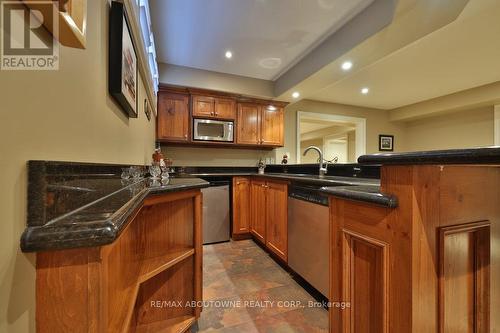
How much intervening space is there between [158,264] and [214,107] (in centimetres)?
262

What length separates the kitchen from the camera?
41 centimetres

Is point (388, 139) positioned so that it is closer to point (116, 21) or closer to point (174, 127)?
point (174, 127)

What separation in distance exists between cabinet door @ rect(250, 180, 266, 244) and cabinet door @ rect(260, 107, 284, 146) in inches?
36.9

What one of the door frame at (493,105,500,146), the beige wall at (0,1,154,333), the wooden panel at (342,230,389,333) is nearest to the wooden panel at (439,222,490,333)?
the wooden panel at (342,230,389,333)

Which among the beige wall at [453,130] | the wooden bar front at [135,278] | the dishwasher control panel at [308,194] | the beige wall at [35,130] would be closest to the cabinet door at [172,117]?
the dishwasher control panel at [308,194]

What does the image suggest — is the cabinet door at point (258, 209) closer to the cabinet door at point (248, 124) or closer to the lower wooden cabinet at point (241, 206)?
the lower wooden cabinet at point (241, 206)

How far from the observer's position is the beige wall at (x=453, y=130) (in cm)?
384

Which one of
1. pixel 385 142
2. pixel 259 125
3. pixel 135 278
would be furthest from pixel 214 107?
pixel 385 142

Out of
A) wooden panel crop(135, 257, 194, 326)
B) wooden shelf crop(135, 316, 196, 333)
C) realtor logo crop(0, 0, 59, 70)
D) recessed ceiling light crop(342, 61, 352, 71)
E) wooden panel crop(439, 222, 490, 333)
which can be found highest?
recessed ceiling light crop(342, 61, 352, 71)

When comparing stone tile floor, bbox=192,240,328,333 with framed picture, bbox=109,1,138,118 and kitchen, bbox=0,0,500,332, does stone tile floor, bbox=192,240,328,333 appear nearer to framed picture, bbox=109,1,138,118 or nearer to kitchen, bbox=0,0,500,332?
kitchen, bbox=0,0,500,332

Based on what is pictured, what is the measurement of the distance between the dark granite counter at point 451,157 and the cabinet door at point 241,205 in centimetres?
248

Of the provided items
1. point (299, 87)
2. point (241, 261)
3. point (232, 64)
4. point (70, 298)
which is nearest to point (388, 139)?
point (299, 87)

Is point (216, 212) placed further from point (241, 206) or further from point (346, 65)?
point (346, 65)

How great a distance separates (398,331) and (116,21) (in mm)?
1695
